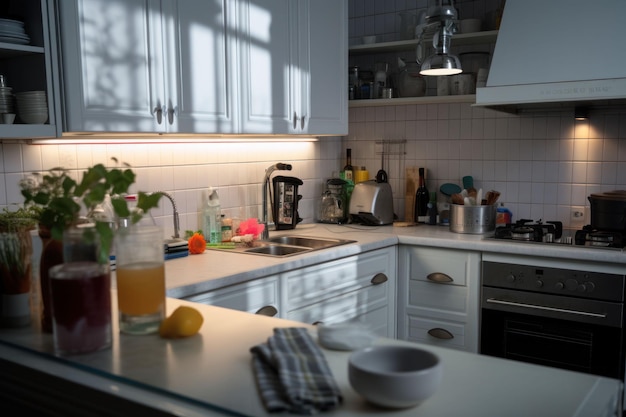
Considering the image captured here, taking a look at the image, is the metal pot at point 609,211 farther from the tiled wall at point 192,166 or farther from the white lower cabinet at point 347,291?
the tiled wall at point 192,166

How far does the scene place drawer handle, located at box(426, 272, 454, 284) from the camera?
123 inches

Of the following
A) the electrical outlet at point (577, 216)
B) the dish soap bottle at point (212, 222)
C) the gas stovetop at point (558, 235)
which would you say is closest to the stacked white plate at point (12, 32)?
the dish soap bottle at point (212, 222)

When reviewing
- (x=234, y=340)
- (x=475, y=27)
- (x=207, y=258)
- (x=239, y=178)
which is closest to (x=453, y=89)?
(x=475, y=27)

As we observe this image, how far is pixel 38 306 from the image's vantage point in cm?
149

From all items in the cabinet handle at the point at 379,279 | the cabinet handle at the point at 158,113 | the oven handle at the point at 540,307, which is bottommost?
the oven handle at the point at 540,307

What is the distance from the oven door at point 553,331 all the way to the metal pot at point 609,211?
44cm

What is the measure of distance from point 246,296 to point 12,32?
1.24 metres

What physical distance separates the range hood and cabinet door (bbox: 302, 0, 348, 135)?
83 cm

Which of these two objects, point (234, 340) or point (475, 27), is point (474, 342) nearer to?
point (475, 27)

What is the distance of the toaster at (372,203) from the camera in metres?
3.56

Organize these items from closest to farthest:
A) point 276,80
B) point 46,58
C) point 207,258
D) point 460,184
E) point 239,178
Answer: point 46,58 → point 207,258 → point 276,80 → point 239,178 → point 460,184

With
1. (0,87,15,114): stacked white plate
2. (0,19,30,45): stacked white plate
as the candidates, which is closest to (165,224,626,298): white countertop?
(0,87,15,114): stacked white plate

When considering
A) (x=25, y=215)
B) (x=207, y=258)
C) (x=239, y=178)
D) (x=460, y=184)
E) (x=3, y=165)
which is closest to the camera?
(x=25, y=215)

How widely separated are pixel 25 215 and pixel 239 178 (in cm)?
189
